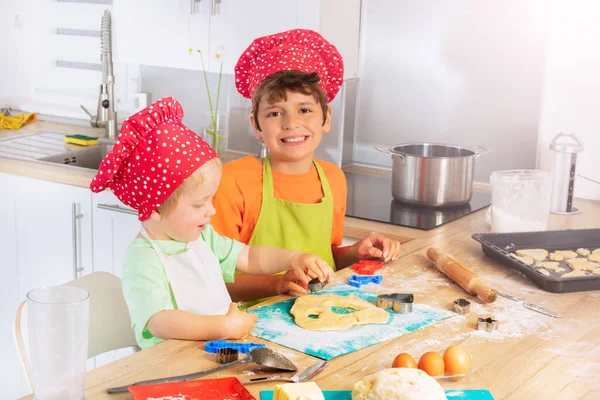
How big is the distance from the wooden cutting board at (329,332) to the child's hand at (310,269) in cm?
7

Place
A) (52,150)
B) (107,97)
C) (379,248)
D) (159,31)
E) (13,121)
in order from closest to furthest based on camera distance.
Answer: (379,248) → (159,31) → (52,150) → (107,97) → (13,121)

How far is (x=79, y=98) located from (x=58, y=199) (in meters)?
0.85

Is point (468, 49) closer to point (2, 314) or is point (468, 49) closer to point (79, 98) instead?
point (79, 98)

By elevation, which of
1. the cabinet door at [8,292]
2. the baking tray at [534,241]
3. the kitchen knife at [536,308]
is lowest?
Answer: the cabinet door at [8,292]

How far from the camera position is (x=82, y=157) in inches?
119

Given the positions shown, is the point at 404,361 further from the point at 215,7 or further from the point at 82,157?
the point at 82,157

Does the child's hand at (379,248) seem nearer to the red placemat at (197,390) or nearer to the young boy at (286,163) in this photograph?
the young boy at (286,163)

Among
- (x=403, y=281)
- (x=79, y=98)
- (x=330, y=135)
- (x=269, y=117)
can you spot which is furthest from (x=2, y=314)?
(x=403, y=281)

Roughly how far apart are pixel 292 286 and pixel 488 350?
1.38 ft

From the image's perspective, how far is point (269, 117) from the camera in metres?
1.96

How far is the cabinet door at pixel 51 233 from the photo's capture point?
2.69 metres

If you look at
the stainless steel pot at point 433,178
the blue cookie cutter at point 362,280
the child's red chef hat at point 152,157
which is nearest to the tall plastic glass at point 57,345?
the child's red chef hat at point 152,157

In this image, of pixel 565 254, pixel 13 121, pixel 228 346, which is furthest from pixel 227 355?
pixel 13 121

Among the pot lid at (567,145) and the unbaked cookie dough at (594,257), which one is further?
the pot lid at (567,145)
